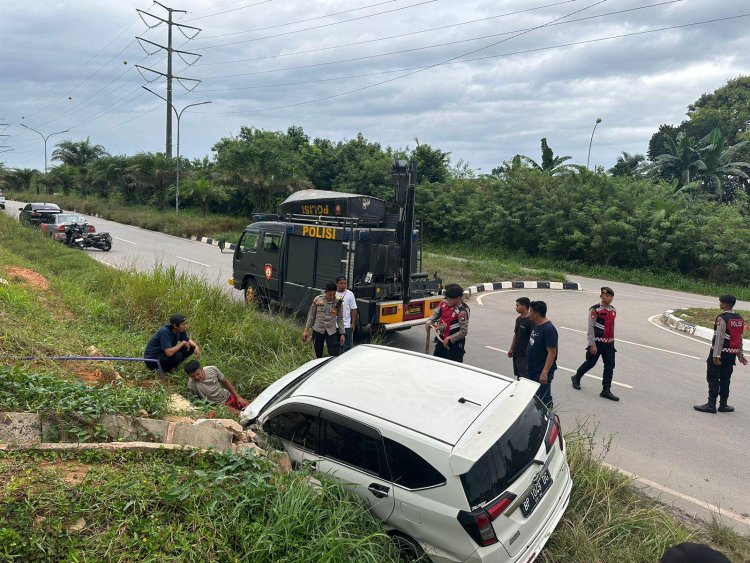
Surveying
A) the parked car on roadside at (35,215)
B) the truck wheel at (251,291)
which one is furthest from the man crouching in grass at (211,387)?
the parked car on roadside at (35,215)

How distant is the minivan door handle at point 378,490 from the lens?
3.49m

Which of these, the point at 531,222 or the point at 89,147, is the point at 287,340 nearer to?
the point at 531,222

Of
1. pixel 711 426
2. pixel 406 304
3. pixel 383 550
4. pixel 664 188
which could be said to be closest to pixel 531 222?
pixel 664 188

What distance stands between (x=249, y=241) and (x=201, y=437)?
7.23 m

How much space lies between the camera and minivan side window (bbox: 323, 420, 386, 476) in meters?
3.57

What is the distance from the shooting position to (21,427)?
404cm

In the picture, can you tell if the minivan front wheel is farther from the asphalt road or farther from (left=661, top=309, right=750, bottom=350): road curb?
(left=661, top=309, right=750, bottom=350): road curb

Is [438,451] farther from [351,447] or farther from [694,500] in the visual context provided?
[694,500]

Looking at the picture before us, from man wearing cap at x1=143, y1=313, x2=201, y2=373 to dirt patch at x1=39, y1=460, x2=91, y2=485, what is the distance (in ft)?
8.62

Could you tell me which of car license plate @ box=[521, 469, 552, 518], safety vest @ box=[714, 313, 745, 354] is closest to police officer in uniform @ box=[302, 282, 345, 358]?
car license plate @ box=[521, 469, 552, 518]

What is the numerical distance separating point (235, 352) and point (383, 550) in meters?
4.65

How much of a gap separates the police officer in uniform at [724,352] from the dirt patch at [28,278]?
37.5 feet

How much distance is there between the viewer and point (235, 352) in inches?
291

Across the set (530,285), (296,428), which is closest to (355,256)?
(296,428)
